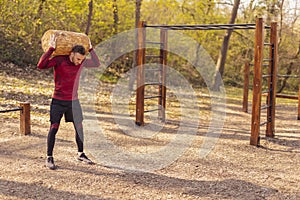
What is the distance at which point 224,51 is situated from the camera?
15.5 metres

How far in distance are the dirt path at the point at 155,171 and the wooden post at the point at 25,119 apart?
145 millimetres

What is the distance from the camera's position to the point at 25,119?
20.9 feet

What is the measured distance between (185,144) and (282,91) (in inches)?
550

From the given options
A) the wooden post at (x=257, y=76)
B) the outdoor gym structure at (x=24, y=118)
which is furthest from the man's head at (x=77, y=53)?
the wooden post at (x=257, y=76)

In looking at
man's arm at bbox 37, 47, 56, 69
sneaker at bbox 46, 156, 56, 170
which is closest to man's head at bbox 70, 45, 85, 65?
man's arm at bbox 37, 47, 56, 69

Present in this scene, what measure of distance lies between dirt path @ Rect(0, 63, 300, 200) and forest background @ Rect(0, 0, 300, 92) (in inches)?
252

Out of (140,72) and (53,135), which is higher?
(140,72)

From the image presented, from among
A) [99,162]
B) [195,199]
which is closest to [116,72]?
[99,162]

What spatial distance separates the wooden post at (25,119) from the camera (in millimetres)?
6289

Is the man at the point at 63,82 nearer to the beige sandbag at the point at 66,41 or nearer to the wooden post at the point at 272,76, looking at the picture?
the beige sandbag at the point at 66,41

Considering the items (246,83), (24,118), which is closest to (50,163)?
(24,118)

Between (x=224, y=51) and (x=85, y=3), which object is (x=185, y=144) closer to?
(x=85, y=3)

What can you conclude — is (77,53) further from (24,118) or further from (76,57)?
(24,118)

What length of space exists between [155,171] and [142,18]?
13.9m
